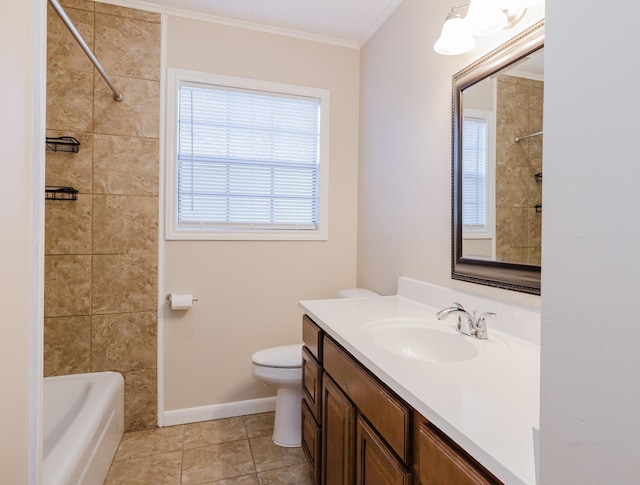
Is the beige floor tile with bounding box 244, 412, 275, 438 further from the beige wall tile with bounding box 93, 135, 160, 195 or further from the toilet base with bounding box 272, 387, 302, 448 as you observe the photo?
the beige wall tile with bounding box 93, 135, 160, 195

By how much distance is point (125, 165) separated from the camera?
Answer: 6.91ft

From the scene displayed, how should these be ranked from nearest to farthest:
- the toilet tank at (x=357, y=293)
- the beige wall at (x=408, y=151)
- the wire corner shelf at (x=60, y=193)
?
1. the beige wall at (x=408, y=151)
2. the wire corner shelf at (x=60, y=193)
3. the toilet tank at (x=357, y=293)

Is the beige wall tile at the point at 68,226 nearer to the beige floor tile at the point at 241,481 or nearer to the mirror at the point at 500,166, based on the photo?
the beige floor tile at the point at 241,481

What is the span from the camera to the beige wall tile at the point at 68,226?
78.9 inches

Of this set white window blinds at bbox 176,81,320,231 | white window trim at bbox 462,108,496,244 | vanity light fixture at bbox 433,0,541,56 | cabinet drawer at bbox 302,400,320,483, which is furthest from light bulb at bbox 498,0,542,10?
cabinet drawer at bbox 302,400,320,483

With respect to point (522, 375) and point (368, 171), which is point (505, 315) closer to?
point (522, 375)

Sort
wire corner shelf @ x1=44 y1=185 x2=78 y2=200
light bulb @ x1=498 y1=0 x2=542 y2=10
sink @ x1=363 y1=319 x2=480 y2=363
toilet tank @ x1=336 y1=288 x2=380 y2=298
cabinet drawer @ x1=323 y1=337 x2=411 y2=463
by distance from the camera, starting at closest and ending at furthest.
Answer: cabinet drawer @ x1=323 y1=337 x2=411 y2=463 < light bulb @ x1=498 y1=0 x2=542 y2=10 < sink @ x1=363 y1=319 x2=480 y2=363 < wire corner shelf @ x1=44 y1=185 x2=78 y2=200 < toilet tank @ x1=336 y1=288 x2=380 y2=298

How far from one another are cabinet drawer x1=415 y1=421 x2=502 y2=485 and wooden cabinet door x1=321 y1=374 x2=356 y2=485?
1.30 ft

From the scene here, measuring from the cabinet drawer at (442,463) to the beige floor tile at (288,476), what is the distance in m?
1.12

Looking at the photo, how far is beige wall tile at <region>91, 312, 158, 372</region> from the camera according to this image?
6.89ft

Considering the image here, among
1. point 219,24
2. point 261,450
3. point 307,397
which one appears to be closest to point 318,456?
point 307,397

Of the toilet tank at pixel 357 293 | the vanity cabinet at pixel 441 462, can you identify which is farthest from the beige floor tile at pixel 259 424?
the vanity cabinet at pixel 441 462

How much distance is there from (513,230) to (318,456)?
1.21 meters

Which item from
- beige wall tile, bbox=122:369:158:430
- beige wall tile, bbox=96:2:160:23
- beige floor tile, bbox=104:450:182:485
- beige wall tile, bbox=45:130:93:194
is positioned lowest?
beige floor tile, bbox=104:450:182:485
